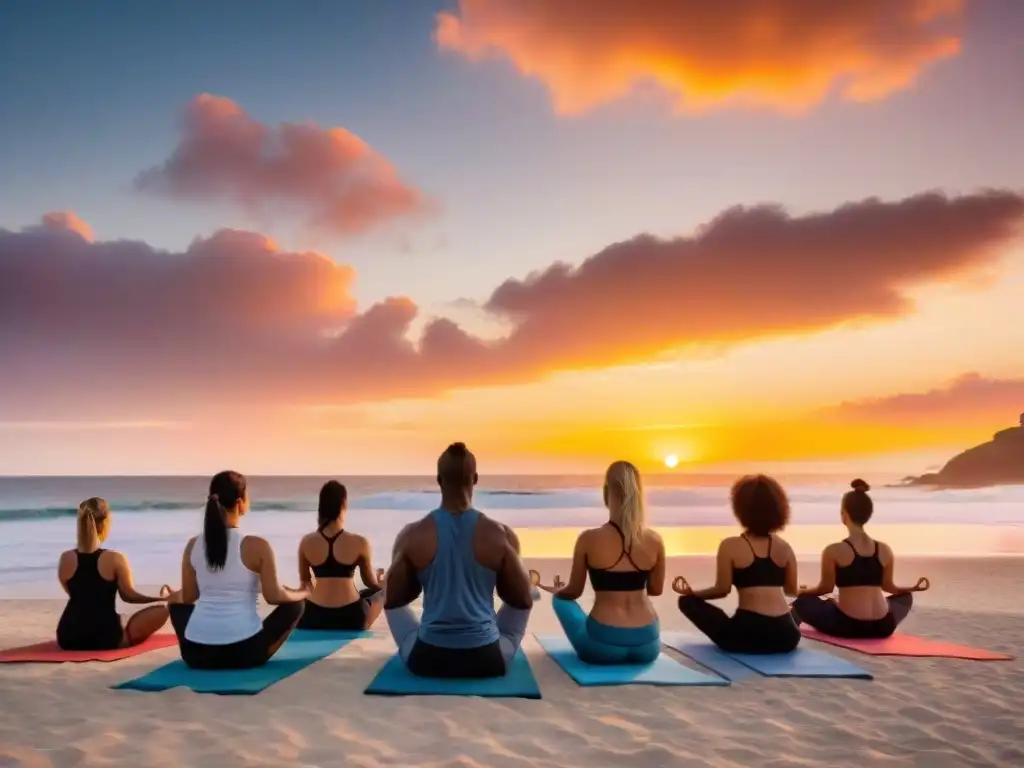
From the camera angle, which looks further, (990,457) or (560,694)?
(990,457)

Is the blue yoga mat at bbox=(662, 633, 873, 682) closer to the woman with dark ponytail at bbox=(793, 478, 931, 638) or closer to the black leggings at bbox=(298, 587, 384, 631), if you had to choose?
the woman with dark ponytail at bbox=(793, 478, 931, 638)

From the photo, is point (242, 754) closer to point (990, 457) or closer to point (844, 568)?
point (844, 568)

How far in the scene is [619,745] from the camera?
405 cm

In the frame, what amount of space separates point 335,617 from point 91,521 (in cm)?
221

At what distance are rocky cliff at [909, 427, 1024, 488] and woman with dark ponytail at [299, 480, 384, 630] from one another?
59.0 m

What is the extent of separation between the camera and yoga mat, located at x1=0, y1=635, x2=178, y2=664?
5.92 metres

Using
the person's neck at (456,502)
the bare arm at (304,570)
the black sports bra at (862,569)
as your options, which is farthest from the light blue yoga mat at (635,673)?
the bare arm at (304,570)

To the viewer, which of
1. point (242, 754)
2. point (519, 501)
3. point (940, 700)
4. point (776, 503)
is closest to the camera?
point (242, 754)

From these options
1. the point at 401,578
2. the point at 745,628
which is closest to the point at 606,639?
the point at 745,628

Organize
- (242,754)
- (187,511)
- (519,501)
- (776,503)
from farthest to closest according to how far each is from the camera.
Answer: (519,501), (187,511), (776,503), (242,754)

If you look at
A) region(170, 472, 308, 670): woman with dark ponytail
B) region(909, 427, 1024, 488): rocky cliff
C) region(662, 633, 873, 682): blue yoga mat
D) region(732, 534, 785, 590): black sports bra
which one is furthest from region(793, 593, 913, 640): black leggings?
region(909, 427, 1024, 488): rocky cliff

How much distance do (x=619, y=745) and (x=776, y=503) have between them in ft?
7.79

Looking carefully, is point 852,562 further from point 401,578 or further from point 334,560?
point 334,560

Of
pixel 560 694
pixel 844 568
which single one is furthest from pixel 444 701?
pixel 844 568
